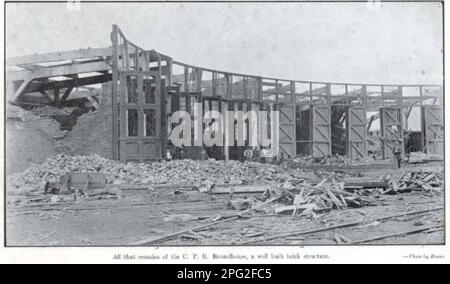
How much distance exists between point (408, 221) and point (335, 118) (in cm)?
1377

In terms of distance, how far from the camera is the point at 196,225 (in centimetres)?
850

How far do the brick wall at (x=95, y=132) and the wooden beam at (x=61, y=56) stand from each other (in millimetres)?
1389

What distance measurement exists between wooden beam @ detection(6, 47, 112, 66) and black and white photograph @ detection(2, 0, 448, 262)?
5cm

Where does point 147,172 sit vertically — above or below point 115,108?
below

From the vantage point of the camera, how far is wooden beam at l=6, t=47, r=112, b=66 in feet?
36.2

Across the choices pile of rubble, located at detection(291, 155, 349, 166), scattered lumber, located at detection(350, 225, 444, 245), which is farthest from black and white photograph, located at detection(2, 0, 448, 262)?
pile of rubble, located at detection(291, 155, 349, 166)

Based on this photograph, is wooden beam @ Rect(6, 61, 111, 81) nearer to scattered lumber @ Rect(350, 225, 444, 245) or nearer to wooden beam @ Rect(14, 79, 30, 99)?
wooden beam @ Rect(14, 79, 30, 99)

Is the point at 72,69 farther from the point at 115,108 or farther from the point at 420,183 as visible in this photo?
the point at 420,183

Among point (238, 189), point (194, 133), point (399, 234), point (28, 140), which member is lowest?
point (399, 234)

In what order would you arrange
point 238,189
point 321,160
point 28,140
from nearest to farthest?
1. point 238,189
2. point 28,140
3. point 321,160

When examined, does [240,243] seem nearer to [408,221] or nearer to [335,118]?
[408,221]

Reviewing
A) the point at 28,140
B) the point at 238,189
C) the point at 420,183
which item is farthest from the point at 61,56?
the point at 420,183

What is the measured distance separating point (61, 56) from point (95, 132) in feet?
9.06
